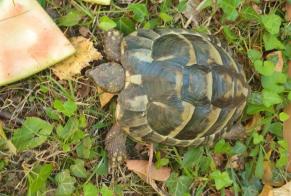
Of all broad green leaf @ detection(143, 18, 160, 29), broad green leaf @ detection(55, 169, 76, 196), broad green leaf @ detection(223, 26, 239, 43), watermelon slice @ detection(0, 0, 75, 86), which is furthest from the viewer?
broad green leaf @ detection(223, 26, 239, 43)

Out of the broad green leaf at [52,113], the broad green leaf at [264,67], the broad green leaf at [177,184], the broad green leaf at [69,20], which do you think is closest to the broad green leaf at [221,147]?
the broad green leaf at [177,184]

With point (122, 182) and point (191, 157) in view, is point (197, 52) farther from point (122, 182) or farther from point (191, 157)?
point (122, 182)

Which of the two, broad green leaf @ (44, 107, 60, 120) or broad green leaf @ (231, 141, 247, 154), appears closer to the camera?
broad green leaf @ (44, 107, 60, 120)

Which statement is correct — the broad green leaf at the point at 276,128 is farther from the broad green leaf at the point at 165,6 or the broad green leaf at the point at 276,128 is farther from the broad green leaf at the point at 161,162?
the broad green leaf at the point at 165,6

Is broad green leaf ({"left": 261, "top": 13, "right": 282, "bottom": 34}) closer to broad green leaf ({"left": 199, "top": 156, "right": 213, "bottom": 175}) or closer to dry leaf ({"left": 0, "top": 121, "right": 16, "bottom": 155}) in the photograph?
broad green leaf ({"left": 199, "top": 156, "right": 213, "bottom": 175})

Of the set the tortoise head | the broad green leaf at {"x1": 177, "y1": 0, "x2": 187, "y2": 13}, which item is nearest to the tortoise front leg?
the tortoise head

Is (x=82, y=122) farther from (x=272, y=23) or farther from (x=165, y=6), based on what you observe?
(x=272, y=23)
